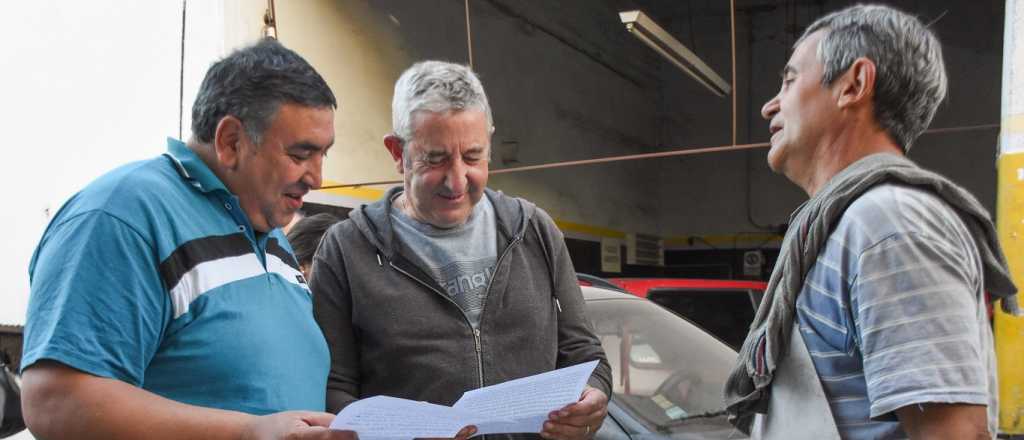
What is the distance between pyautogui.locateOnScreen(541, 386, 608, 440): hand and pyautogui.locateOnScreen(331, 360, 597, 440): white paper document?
9 centimetres

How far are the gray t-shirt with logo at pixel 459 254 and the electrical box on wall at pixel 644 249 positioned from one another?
1145 centimetres

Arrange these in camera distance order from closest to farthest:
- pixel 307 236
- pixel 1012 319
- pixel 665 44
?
pixel 307 236, pixel 1012 319, pixel 665 44

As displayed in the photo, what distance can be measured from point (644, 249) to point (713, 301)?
8.01 meters

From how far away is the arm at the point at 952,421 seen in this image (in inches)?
48.0

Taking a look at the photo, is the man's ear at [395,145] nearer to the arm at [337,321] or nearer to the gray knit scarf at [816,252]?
the arm at [337,321]

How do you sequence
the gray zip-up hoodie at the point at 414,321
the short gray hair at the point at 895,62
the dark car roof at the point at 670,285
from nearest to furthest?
the short gray hair at the point at 895,62, the gray zip-up hoodie at the point at 414,321, the dark car roof at the point at 670,285

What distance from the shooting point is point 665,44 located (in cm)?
781

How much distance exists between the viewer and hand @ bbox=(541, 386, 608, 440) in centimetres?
179

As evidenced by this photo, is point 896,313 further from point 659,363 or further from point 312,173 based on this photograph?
point 659,363

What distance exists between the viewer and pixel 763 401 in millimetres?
1507

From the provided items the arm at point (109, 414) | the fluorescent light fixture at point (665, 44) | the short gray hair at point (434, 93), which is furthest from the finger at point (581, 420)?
the fluorescent light fixture at point (665, 44)

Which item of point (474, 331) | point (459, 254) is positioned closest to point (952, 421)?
point (474, 331)

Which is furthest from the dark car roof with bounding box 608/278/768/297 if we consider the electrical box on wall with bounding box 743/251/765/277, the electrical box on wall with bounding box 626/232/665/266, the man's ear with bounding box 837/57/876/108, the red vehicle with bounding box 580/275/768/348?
the electrical box on wall with bounding box 743/251/765/277

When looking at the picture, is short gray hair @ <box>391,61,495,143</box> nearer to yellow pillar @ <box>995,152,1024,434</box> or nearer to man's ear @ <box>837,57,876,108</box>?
man's ear @ <box>837,57,876,108</box>
